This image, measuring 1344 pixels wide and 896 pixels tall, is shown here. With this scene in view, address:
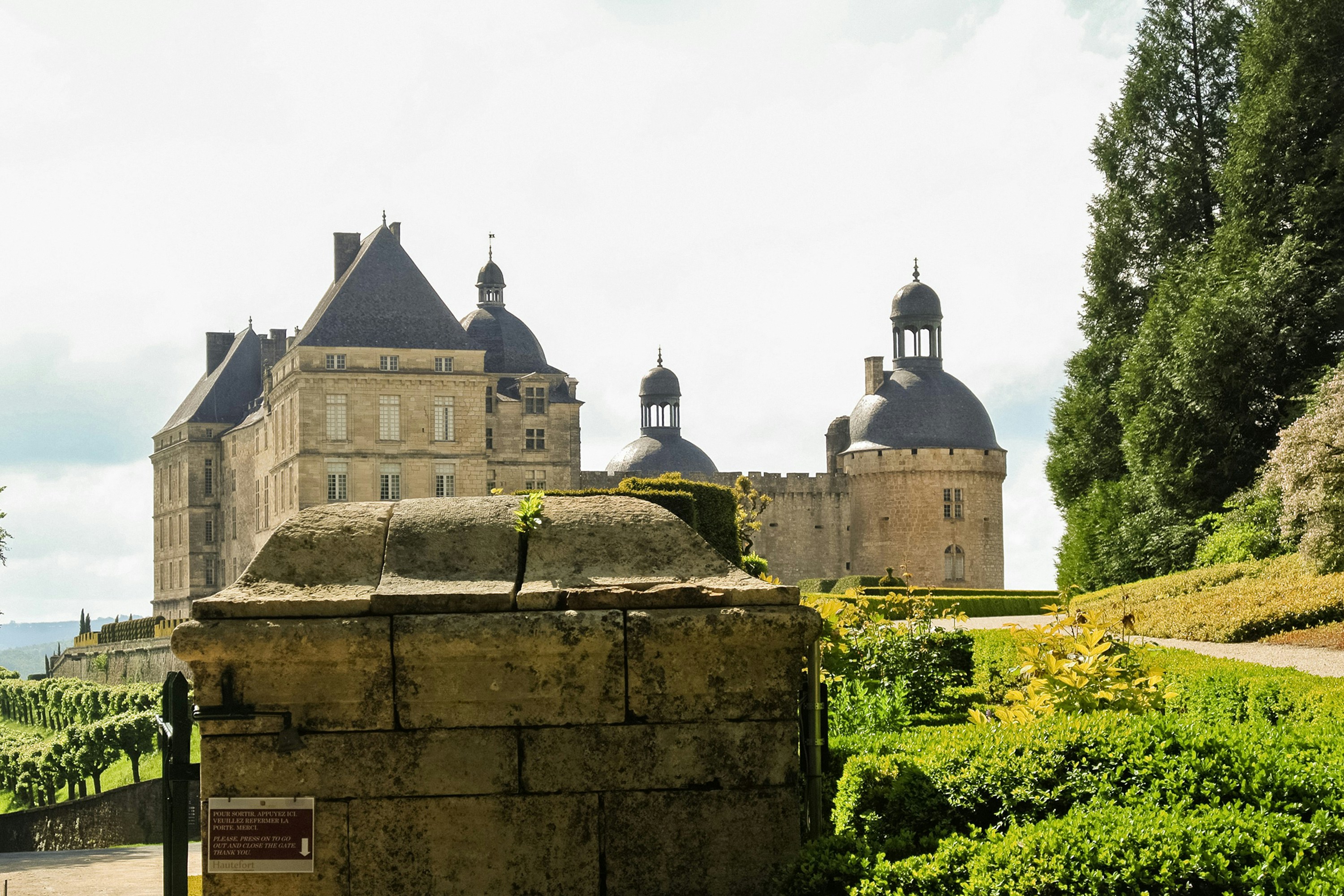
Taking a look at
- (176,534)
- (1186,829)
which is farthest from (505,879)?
(176,534)

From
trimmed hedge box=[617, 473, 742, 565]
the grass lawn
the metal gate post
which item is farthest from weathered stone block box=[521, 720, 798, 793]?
the grass lawn

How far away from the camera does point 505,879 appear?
379 cm

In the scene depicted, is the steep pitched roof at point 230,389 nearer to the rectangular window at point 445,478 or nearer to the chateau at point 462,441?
the chateau at point 462,441

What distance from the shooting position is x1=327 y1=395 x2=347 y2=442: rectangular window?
141 feet

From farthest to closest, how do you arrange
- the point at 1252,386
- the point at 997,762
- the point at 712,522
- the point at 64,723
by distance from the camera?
the point at 64,723 < the point at 1252,386 < the point at 712,522 < the point at 997,762

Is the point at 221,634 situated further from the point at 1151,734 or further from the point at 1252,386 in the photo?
the point at 1252,386

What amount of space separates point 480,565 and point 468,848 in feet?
2.60

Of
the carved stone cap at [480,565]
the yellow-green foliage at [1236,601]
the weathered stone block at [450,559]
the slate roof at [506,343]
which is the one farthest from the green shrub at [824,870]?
the slate roof at [506,343]

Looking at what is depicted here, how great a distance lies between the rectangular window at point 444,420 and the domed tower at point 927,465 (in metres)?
16.0

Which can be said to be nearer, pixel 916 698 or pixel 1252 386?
pixel 916 698

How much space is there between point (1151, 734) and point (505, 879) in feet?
6.68

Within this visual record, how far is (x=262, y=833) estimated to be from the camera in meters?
3.79

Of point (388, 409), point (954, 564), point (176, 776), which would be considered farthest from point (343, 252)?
point (176, 776)

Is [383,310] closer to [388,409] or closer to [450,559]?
[388,409]
